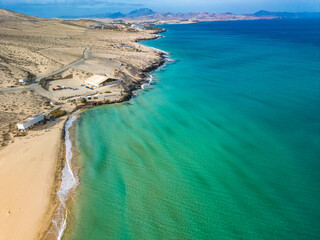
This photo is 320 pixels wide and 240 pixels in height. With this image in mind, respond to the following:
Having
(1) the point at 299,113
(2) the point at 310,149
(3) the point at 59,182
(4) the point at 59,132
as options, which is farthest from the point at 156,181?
(1) the point at 299,113

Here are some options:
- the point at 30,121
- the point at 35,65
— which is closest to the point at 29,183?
the point at 30,121

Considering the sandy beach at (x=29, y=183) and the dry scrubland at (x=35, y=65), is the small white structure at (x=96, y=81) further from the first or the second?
the sandy beach at (x=29, y=183)

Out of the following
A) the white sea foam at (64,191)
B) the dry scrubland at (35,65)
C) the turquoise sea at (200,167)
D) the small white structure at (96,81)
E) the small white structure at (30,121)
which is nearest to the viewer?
the white sea foam at (64,191)

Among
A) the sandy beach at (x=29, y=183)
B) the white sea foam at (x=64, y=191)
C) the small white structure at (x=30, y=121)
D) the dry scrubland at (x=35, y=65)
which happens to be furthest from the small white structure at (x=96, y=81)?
the white sea foam at (x=64, y=191)

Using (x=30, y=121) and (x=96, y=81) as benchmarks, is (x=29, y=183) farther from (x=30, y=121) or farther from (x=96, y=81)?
(x=96, y=81)

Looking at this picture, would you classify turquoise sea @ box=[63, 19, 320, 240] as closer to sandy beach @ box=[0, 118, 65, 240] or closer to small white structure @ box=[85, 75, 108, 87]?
sandy beach @ box=[0, 118, 65, 240]

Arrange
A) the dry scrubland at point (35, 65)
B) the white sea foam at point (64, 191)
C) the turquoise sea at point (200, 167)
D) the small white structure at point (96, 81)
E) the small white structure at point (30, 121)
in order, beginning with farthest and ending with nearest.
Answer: the small white structure at point (96, 81) < the dry scrubland at point (35, 65) < the small white structure at point (30, 121) < the turquoise sea at point (200, 167) < the white sea foam at point (64, 191)

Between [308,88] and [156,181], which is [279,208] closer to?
[156,181]

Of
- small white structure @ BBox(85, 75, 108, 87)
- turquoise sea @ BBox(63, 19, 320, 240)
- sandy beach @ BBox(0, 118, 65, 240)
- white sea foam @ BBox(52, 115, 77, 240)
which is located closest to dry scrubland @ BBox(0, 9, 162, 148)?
sandy beach @ BBox(0, 118, 65, 240)
